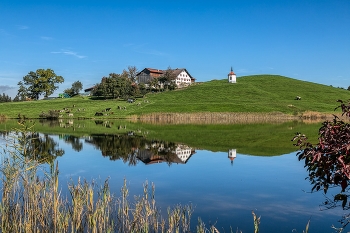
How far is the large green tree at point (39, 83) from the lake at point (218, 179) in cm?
11799

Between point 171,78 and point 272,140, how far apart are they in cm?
9883

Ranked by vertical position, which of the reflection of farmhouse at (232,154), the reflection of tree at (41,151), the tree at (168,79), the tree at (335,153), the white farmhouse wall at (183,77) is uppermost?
the white farmhouse wall at (183,77)

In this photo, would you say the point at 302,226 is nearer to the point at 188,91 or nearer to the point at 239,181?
the point at 239,181

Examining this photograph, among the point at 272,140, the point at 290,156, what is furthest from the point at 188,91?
the point at 290,156

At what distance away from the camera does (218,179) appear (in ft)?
64.7

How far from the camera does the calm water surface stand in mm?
12789

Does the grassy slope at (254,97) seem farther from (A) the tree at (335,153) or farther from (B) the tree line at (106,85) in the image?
(A) the tree at (335,153)

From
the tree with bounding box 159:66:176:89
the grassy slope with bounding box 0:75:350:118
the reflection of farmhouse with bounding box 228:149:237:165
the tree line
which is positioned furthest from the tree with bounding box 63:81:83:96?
the reflection of farmhouse with bounding box 228:149:237:165

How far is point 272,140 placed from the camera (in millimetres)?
39812

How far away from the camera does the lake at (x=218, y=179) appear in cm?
1290

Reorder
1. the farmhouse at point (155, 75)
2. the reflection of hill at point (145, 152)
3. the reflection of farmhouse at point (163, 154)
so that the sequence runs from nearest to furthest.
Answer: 1. the reflection of farmhouse at point (163, 154)
2. the reflection of hill at point (145, 152)
3. the farmhouse at point (155, 75)

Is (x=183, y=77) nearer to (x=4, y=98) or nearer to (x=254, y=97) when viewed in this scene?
(x=254, y=97)

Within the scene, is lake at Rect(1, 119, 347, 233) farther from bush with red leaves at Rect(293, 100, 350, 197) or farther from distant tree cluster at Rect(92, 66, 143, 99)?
distant tree cluster at Rect(92, 66, 143, 99)

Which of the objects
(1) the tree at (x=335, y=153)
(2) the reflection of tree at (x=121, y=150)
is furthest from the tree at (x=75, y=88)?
(1) the tree at (x=335, y=153)
